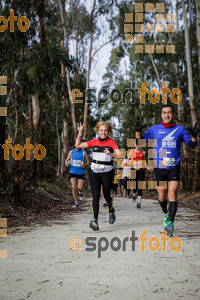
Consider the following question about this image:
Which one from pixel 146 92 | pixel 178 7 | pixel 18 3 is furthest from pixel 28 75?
pixel 146 92

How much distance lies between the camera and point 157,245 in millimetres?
4371

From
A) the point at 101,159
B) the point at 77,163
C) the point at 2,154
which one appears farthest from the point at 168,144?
the point at 77,163

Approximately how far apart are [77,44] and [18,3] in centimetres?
1799

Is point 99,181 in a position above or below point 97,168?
below

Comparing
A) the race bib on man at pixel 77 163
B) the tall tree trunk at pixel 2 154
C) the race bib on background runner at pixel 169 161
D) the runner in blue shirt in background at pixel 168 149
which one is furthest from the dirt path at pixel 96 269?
the race bib on man at pixel 77 163

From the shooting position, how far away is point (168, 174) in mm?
5418

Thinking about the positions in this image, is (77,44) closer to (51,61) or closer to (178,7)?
(178,7)

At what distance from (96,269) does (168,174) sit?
239cm

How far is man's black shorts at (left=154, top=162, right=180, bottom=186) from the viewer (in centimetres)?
533

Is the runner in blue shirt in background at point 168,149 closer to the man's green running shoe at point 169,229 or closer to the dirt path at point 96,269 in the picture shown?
the man's green running shoe at point 169,229

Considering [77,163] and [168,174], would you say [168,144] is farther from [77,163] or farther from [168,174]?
[77,163]

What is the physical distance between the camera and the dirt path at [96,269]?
2.76 meters

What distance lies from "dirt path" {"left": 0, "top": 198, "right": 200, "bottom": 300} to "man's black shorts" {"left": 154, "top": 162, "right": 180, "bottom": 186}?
77 centimetres

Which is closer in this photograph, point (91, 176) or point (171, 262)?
point (171, 262)
